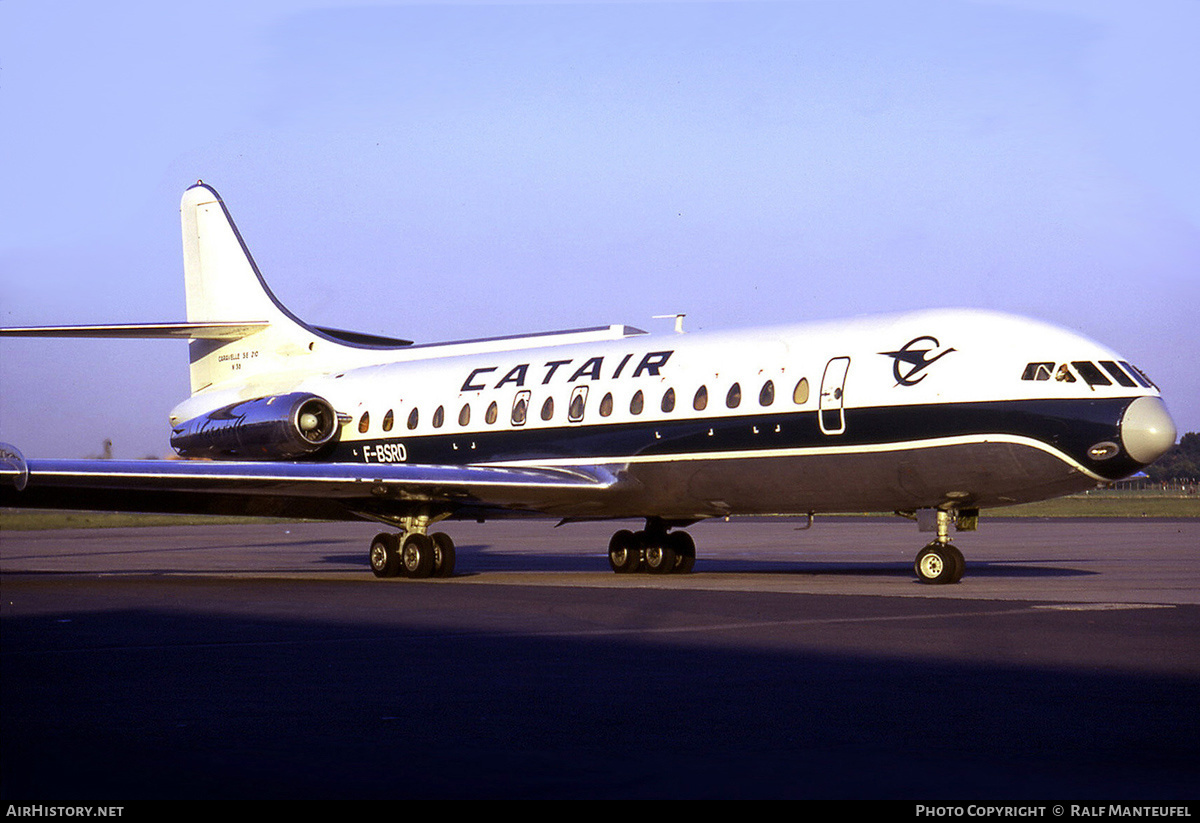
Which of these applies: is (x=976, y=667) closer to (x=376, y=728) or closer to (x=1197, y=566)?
(x=376, y=728)

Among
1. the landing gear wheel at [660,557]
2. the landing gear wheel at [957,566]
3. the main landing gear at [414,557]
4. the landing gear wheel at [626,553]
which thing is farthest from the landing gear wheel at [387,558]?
the landing gear wheel at [957,566]

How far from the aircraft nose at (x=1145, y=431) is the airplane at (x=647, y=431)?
0.03 meters

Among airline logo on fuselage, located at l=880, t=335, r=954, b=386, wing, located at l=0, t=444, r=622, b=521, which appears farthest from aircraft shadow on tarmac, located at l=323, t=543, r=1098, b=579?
airline logo on fuselage, located at l=880, t=335, r=954, b=386

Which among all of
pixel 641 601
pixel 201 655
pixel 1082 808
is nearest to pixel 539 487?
pixel 641 601

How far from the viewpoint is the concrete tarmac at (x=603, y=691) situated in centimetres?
643

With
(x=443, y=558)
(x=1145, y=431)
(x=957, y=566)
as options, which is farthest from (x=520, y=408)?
(x=1145, y=431)

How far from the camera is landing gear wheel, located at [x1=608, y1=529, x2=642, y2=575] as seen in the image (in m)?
23.8

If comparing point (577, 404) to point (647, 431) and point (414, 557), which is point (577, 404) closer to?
point (647, 431)

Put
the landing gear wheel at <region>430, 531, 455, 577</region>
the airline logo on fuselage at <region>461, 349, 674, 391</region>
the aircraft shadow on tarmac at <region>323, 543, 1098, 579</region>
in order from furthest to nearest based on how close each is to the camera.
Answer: the landing gear wheel at <region>430, 531, 455, 577</region>, the airline logo on fuselage at <region>461, 349, 674, 391</region>, the aircraft shadow on tarmac at <region>323, 543, 1098, 579</region>

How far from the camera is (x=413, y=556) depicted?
22.5 metres

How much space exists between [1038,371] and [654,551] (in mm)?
7677

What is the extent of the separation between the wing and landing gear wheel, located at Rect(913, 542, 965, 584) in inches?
198

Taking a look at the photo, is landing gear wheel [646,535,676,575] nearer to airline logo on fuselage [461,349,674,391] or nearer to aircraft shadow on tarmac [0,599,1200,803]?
airline logo on fuselage [461,349,674,391]

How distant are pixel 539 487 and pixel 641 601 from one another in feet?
17.3
